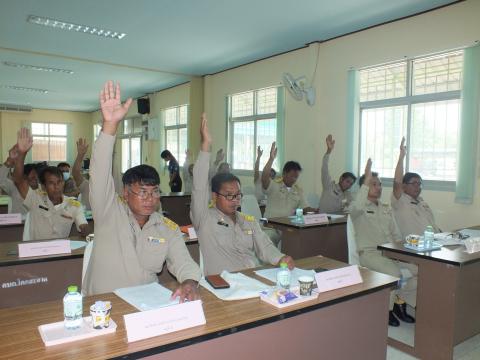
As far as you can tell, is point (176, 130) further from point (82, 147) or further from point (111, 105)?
point (111, 105)

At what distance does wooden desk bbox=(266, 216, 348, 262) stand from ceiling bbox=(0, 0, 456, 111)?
8.50ft

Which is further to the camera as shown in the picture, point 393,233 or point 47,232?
point 393,233

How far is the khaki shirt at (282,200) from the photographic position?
4.91 meters

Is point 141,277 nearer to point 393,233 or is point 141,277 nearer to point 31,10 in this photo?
point 393,233

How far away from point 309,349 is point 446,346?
147 centimetres

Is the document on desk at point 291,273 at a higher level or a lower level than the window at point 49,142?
lower

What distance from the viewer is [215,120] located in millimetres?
8672

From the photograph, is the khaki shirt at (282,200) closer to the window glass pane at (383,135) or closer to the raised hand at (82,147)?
the window glass pane at (383,135)

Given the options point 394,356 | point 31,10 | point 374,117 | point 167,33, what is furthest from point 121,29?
point 394,356

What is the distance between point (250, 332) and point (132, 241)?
2.34 feet

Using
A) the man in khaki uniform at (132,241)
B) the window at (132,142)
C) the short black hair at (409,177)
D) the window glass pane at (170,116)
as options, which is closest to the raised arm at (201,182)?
the man in khaki uniform at (132,241)

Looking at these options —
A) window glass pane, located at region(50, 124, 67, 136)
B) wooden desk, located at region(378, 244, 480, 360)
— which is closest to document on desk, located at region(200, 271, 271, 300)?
wooden desk, located at region(378, 244, 480, 360)

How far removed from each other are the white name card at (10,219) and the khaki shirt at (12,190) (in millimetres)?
673

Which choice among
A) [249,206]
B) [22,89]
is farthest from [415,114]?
[22,89]
